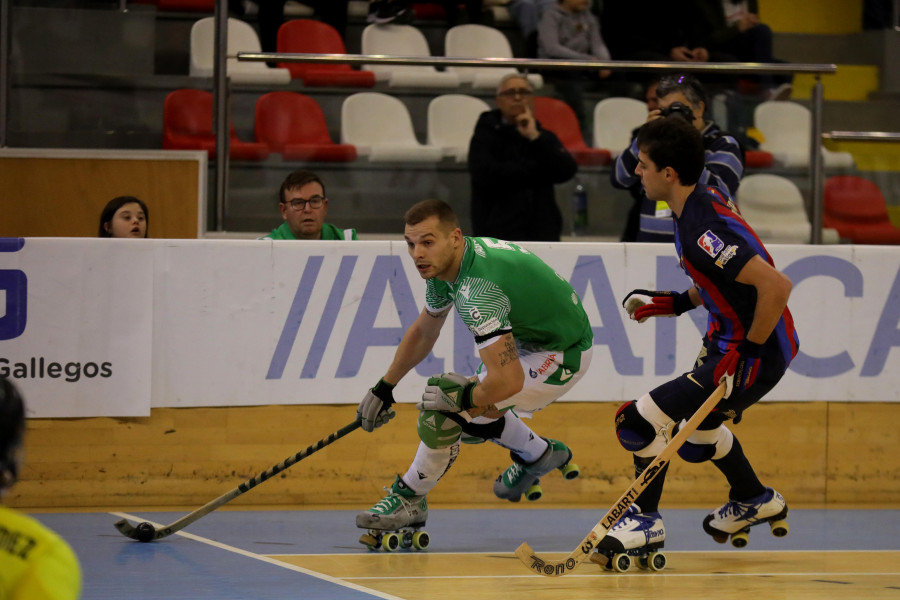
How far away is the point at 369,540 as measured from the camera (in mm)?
5961

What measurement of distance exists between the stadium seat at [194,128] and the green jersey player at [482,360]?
2638mm

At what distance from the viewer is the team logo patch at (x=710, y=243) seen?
17.0ft

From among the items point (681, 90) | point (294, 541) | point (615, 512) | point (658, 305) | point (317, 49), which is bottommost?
point (294, 541)

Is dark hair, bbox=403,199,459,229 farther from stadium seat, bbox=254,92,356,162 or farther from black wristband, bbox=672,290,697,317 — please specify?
stadium seat, bbox=254,92,356,162

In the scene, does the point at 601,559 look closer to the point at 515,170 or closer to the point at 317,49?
the point at 515,170

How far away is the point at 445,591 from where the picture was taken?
16.3 ft

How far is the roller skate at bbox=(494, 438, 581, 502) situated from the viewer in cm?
623

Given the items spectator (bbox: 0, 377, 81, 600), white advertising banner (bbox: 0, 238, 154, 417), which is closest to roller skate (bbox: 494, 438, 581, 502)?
white advertising banner (bbox: 0, 238, 154, 417)

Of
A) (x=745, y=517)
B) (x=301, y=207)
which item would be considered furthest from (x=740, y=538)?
(x=301, y=207)

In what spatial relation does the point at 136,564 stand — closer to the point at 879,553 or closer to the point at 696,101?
the point at 879,553

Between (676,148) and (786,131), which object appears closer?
(676,148)

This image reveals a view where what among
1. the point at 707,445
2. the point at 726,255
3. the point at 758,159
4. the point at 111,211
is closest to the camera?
the point at 726,255

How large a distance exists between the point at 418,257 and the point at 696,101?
8.38 feet

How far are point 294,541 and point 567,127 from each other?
12.6 feet
